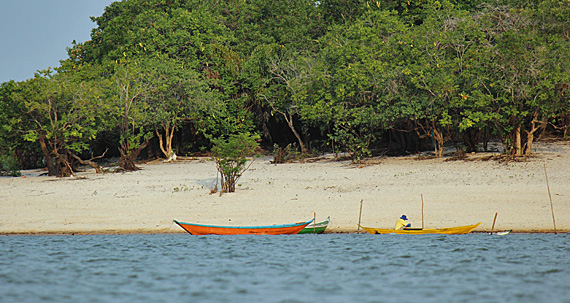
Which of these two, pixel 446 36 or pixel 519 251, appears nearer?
pixel 519 251

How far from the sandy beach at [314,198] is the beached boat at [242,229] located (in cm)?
95

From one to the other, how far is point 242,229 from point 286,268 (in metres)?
3.23

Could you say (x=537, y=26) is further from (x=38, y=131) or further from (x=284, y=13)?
(x=38, y=131)

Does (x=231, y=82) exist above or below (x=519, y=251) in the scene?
above

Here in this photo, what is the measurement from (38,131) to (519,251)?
23.8 meters

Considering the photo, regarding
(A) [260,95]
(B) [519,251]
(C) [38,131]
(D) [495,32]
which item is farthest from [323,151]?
(B) [519,251]

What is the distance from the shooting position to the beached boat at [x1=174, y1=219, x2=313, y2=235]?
15.5 meters

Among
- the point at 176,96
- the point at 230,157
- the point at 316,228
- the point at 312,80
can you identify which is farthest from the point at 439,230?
the point at 176,96

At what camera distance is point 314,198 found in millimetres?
19844

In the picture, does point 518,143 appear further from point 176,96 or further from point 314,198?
point 176,96

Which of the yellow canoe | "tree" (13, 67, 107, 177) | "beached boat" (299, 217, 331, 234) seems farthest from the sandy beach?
"tree" (13, 67, 107, 177)

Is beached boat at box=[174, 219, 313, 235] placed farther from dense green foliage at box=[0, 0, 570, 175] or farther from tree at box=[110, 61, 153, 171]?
tree at box=[110, 61, 153, 171]

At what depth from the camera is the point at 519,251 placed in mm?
13859

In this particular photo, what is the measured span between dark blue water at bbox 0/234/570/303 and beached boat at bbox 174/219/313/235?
0.33m
